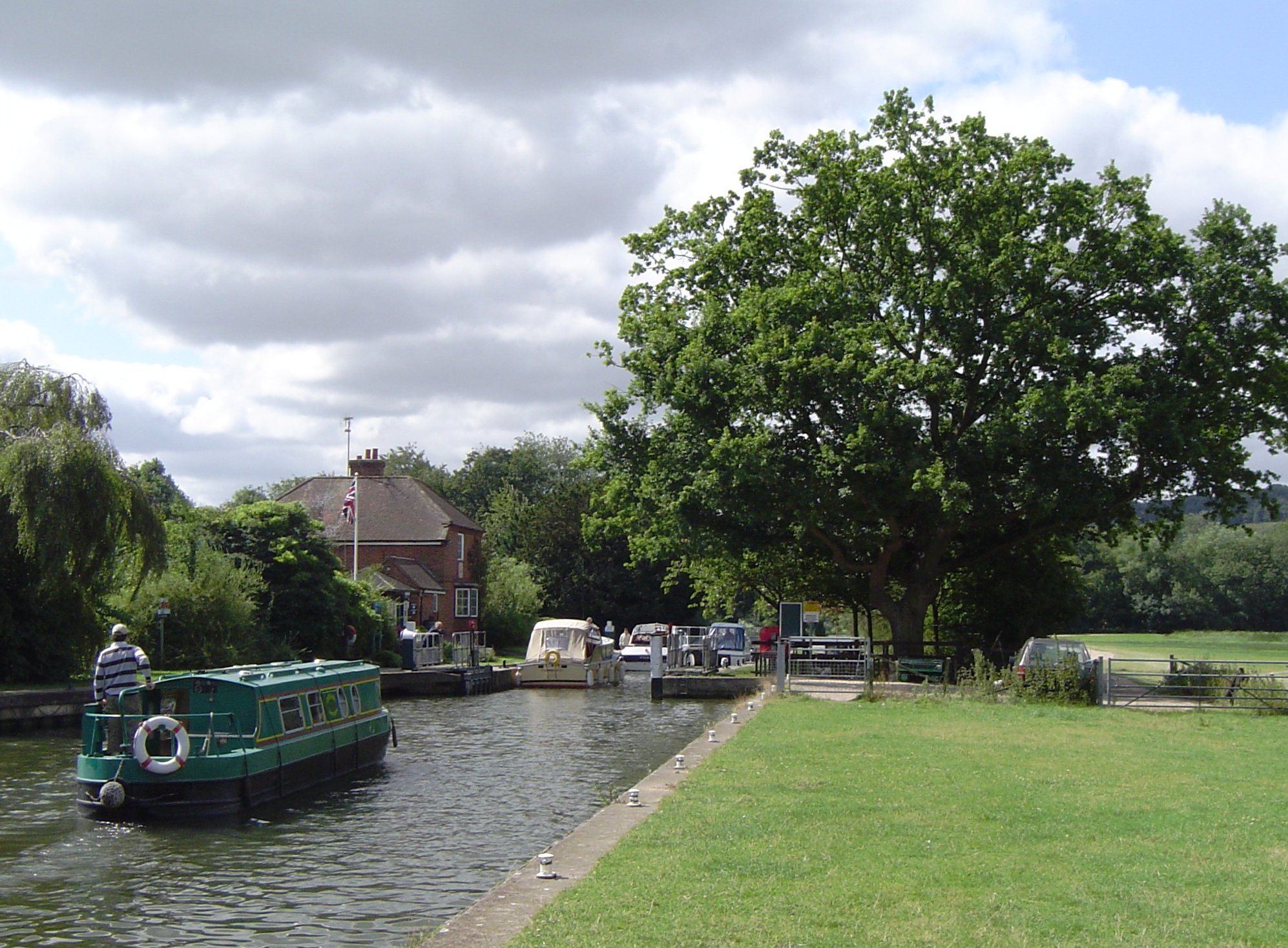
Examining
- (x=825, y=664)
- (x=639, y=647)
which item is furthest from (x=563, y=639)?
(x=639, y=647)

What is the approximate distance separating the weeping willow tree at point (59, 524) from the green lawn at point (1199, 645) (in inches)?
1653

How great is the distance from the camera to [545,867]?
35.1ft

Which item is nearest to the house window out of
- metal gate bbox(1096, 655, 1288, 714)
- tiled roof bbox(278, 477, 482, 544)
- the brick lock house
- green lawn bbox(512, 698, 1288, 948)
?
the brick lock house

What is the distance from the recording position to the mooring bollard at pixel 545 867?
10.6 m

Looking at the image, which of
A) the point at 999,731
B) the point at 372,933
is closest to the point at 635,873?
the point at 372,933

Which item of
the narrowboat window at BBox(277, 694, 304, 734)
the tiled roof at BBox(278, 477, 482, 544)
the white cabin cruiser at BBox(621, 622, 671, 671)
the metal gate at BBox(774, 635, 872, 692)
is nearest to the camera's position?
the narrowboat window at BBox(277, 694, 304, 734)

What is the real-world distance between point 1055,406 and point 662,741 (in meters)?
13.9

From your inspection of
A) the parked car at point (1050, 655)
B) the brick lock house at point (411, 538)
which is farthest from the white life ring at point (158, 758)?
the brick lock house at point (411, 538)

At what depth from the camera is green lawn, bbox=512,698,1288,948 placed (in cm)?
855

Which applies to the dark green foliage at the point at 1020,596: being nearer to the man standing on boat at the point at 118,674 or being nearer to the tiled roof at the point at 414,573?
the tiled roof at the point at 414,573

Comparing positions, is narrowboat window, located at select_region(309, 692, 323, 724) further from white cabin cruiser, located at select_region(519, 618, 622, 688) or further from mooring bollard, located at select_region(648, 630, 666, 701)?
white cabin cruiser, located at select_region(519, 618, 622, 688)

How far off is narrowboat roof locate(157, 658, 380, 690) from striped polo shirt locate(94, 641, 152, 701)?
16.9 inches

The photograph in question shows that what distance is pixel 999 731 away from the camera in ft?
74.8

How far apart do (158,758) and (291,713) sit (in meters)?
3.01
